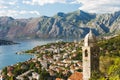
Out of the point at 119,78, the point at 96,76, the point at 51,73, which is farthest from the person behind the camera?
the point at 51,73

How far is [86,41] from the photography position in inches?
905

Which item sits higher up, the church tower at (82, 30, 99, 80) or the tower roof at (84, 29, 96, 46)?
the tower roof at (84, 29, 96, 46)

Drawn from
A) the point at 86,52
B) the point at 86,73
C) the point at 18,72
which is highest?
the point at 86,52

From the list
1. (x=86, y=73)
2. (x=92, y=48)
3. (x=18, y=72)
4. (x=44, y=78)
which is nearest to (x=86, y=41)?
(x=92, y=48)

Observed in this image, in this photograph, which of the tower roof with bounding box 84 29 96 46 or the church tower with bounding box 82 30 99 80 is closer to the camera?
the tower roof with bounding box 84 29 96 46

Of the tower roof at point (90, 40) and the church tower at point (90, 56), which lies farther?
the church tower at point (90, 56)

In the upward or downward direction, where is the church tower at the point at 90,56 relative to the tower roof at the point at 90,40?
downward

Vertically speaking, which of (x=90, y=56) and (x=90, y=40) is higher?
(x=90, y=40)

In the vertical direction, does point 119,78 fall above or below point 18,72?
above

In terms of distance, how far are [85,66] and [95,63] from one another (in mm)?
763

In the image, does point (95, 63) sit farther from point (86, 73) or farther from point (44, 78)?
point (44, 78)

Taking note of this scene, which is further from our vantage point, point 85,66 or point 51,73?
Result: point 51,73

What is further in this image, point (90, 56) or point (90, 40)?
point (90, 56)

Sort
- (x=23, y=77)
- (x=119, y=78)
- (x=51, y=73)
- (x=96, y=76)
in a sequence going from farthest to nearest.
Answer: (x=51, y=73), (x=23, y=77), (x=96, y=76), (x=119, y=78)
